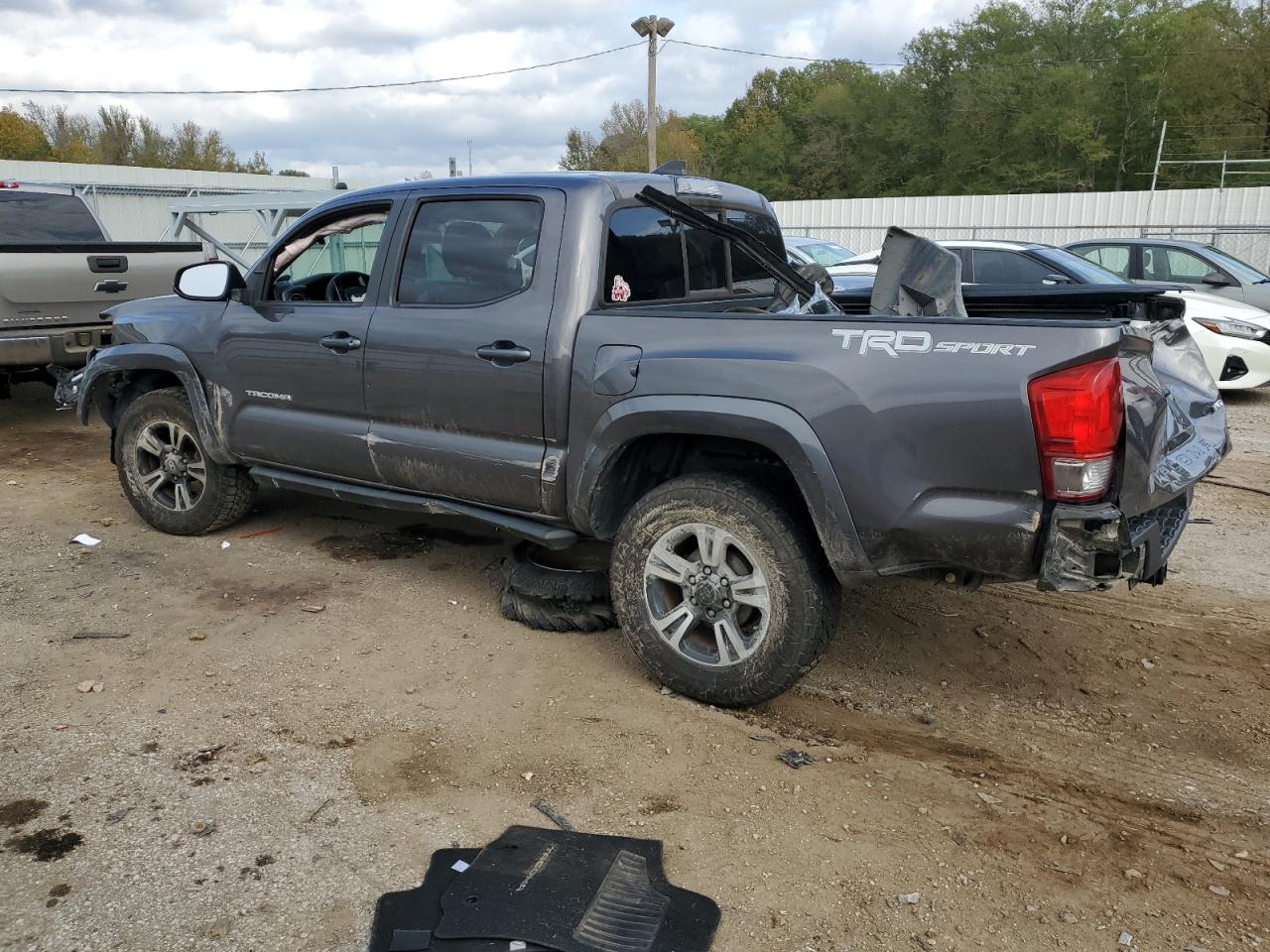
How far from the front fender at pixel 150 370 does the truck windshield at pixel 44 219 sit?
3217 mm

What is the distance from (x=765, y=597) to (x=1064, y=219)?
26.2 meters

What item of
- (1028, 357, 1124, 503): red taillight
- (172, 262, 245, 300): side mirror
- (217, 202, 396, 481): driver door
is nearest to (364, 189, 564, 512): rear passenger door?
(217, 202, 396, 481): driver door

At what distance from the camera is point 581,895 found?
272cm

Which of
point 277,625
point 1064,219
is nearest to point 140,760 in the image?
point 277,625

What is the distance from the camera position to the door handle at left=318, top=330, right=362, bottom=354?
454 centimetres

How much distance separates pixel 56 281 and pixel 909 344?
7.46 metres

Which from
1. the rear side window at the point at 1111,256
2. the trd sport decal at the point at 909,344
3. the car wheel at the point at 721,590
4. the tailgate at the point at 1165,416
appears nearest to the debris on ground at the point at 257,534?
the car wheel at the point at 721,590

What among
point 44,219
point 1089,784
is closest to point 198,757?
point 1089,784

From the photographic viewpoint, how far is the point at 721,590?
3658 mm

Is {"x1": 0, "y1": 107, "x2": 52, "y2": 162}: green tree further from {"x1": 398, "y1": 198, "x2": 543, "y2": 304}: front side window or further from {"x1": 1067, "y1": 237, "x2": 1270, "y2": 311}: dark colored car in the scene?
{"x1": 398, "y1": 198, "x2": 543, "y2": 304}: front side window

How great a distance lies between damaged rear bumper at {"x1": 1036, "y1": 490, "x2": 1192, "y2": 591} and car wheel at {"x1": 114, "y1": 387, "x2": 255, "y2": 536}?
→ 4.30 m

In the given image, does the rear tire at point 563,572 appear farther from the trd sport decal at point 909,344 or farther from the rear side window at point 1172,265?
the rear side window at point 1172,265

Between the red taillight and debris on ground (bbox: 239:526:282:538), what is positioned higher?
the red taillight

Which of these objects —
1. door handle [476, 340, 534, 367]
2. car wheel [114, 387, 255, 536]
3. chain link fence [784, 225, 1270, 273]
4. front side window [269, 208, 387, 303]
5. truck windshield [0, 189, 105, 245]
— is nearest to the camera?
door handle [476, 340, 534, 367]
